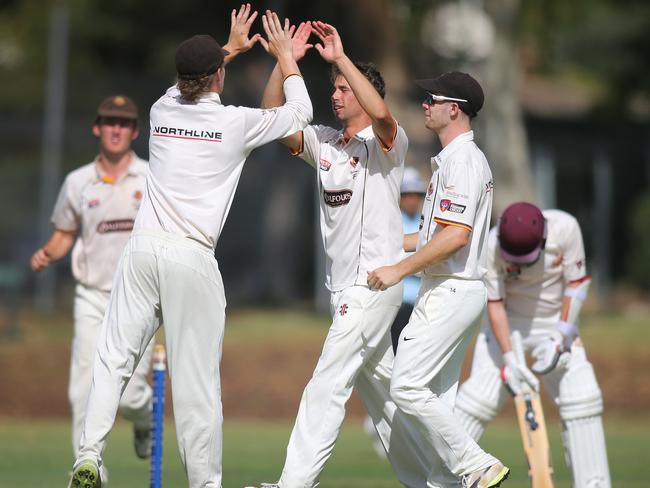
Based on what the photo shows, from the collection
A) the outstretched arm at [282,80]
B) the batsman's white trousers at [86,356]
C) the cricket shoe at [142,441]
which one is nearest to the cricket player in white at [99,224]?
the batsman's white trousers at [86,356]

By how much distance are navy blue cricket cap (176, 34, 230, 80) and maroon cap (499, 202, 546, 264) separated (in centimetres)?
237

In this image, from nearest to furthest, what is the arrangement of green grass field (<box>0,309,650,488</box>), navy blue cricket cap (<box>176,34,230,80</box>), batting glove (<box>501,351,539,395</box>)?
navy blue cricket cap (<box>176,34,230,80</box>)
batting glove (<box>501,351,539,395</box>)
green grass field (<box>0,309,650,488</box>)

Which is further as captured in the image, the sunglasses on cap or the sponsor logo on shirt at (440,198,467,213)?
the sunglasses on cap

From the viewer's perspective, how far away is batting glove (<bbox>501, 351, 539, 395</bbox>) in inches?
348

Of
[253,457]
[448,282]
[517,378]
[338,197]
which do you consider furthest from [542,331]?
[253,457]

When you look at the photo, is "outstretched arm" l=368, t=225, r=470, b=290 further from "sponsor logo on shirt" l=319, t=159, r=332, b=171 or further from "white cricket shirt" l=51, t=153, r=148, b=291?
"white cricket shirt" l=51, t=153, r=148, b=291

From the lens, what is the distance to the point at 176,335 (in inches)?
295

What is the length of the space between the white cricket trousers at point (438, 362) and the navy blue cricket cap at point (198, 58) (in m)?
1.83

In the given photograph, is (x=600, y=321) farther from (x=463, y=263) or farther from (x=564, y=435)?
(x=463, y=263)

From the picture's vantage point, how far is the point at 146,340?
7.68 metres

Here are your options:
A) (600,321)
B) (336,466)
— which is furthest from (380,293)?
(600,321)

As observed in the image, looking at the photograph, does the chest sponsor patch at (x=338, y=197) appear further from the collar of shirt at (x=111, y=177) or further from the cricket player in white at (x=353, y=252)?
the collar of shirt at (x=111, y=177)

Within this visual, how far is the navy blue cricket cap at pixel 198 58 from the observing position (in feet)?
24.4

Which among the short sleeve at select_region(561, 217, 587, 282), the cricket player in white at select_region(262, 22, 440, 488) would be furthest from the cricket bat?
the cricket player in white at select_region(262, 22, 440, 488)
